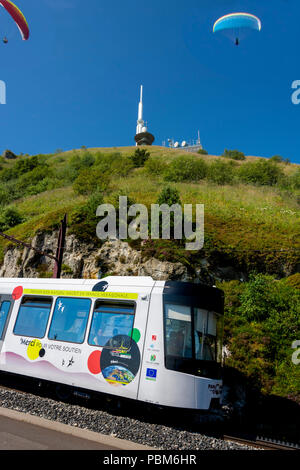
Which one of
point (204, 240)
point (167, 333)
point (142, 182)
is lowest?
point (167, 333)

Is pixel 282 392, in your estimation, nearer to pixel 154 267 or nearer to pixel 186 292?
pixel 186 292

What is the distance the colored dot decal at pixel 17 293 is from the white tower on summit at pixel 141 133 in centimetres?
9765

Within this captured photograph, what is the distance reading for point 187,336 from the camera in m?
8.32

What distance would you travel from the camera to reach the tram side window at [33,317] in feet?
34.1

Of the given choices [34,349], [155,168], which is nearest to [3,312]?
[34,349]

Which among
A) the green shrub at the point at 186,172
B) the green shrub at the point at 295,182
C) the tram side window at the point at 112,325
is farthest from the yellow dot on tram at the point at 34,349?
the green shrub at the point at 295,182

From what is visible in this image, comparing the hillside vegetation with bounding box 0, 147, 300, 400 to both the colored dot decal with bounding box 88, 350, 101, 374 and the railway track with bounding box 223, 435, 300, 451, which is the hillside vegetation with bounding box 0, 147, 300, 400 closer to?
the railway track with bounding box 223, 435, 300, 451

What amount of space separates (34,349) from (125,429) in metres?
4.72

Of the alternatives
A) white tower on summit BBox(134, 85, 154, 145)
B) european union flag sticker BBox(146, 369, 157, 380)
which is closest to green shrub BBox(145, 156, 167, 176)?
european union flag sticker BBox(146, 369, 157, 380)

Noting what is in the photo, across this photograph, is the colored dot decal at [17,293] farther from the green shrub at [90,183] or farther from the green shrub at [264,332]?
the green shrub at [90,183]

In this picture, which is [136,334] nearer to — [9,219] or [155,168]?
[9,219]
